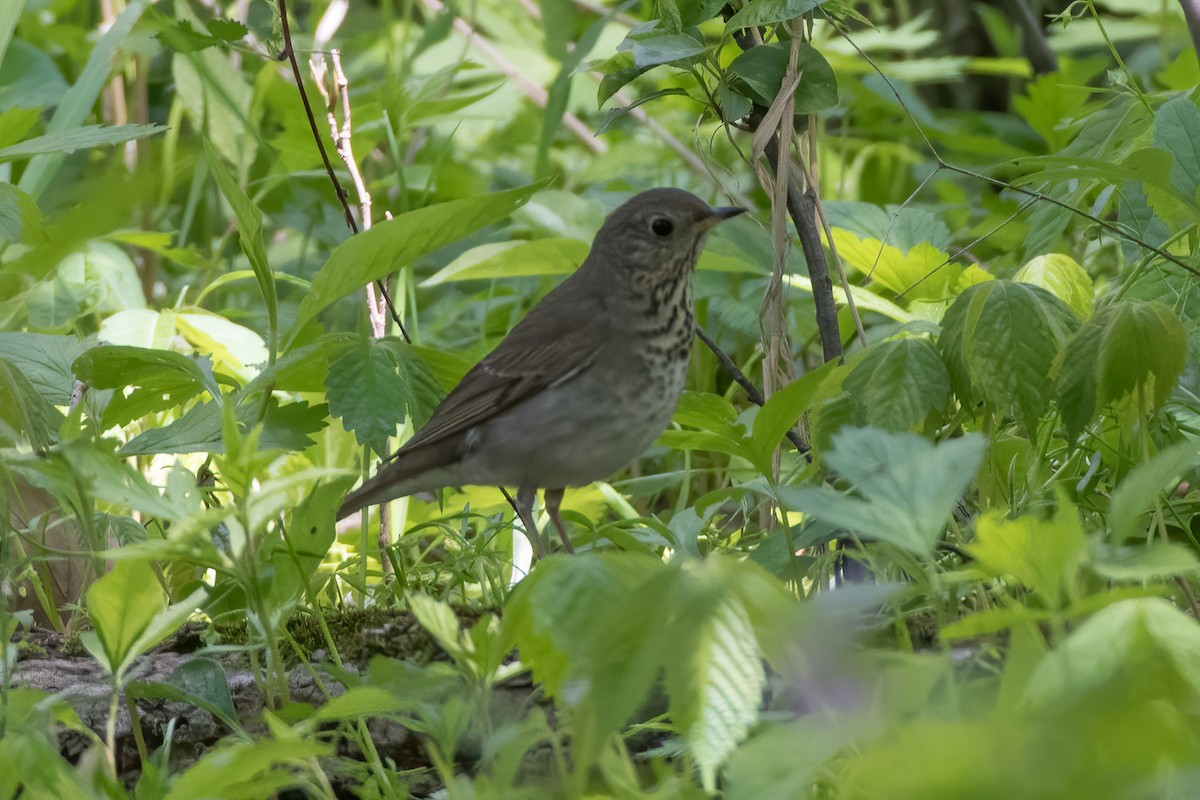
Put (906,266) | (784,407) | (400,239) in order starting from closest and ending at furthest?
(784,407)
(400,239)
(906,266)

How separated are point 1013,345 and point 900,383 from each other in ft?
0.56

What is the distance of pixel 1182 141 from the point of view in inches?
77.5

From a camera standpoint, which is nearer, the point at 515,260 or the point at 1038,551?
the point at 1038,551

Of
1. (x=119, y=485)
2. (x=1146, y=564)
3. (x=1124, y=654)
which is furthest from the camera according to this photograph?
(x=119, y=485)

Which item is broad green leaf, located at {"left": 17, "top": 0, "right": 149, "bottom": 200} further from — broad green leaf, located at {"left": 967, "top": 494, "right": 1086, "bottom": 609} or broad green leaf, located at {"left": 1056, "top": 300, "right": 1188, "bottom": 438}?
broad green leaf, located at {"left": 967, "top": 494, "right": 1086, "bottom": 609}

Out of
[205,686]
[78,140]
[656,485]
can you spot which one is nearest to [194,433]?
[205,686]

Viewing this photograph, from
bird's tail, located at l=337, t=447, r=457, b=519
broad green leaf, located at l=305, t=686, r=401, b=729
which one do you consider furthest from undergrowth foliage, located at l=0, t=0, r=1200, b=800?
bird's tail, located at l=337, t=447, r=457, b=519

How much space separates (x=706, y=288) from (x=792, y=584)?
5.74ft

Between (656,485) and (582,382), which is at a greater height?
(582,382)

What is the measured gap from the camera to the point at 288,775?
49.8 inches

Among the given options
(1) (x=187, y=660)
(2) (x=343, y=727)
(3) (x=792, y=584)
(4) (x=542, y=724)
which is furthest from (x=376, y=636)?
(4) (x=542, y=724)

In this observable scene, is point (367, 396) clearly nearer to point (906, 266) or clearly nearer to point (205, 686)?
point (205, 686)

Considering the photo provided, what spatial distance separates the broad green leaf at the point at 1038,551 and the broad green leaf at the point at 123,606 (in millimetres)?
891

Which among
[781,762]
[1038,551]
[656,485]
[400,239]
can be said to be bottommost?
[656,485]
